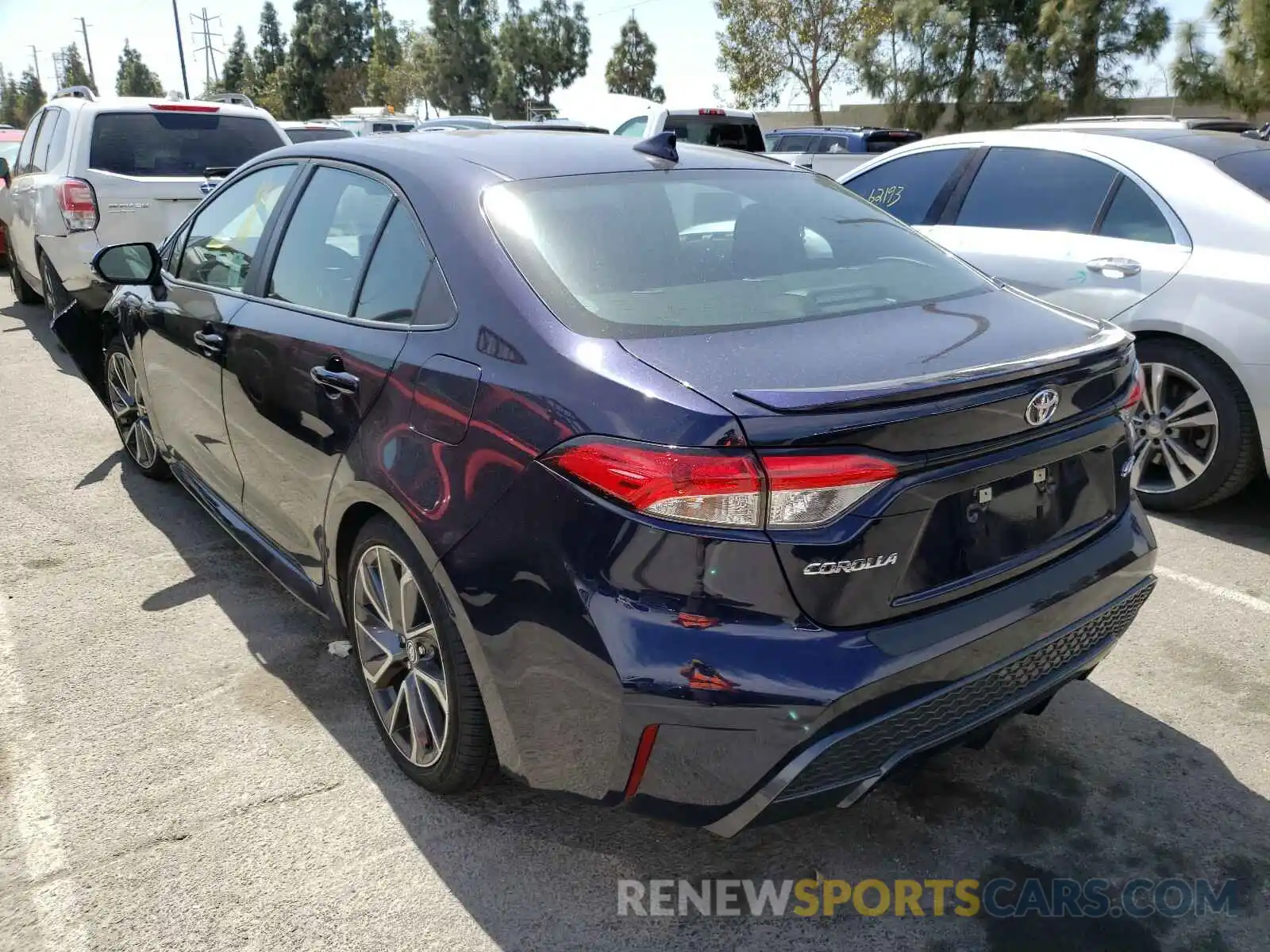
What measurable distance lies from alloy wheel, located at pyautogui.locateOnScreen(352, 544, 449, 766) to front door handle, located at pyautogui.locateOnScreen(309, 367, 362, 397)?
42cm

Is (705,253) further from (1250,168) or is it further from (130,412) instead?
(130,412)

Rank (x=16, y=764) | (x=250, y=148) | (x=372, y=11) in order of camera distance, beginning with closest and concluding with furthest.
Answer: (x=16, y=764)
(x=250, y=148)
(x=372, y=11)

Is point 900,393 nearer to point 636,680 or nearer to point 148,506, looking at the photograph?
point 636,680

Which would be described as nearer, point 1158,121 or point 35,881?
point 35,881

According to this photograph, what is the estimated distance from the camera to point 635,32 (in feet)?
197

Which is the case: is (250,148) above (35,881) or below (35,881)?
above

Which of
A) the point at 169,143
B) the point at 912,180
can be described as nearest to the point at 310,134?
the point at 169,143

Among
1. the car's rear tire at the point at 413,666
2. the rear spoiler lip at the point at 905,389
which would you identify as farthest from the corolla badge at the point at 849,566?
the car's rear tire at the point at 413,666

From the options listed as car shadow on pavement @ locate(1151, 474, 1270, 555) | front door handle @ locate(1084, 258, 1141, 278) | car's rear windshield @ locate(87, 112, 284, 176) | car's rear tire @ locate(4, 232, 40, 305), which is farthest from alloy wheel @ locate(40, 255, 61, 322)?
car shadow on pavement @ locate(1151, 474, 1270, 555)

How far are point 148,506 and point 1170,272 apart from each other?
4748 mm

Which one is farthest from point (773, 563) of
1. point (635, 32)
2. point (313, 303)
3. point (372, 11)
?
point (372, 11)

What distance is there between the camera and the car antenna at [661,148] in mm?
3086

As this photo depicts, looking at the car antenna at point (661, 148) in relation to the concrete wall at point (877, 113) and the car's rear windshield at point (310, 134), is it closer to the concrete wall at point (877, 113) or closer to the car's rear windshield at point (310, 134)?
the car's rear windshield at point (310, 134)

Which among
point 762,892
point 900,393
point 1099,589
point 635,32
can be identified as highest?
point 635,32
